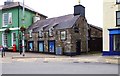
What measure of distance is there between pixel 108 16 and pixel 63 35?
271 inches

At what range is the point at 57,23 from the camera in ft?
130

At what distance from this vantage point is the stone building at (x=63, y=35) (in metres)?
36.3

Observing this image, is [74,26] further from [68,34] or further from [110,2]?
[110,2]

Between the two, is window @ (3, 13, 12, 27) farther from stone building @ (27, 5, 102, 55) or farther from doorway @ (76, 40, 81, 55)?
doorway @ (76, 40, 81, 55)

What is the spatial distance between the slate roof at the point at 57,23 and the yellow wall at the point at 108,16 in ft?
15.9

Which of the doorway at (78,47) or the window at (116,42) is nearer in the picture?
the window at (116,42)

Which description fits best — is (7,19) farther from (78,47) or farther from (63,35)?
(78,47)

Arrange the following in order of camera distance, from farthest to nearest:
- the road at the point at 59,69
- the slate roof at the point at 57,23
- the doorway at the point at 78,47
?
1. the doorway at the point at 78,47
2. the slate roof at the point at 57,23
3. the road at the point at 59,69

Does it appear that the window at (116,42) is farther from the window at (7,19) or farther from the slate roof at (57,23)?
the window at (7,19)

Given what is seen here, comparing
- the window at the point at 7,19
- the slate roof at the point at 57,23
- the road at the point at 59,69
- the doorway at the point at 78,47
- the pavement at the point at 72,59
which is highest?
the window at the point at 7,19

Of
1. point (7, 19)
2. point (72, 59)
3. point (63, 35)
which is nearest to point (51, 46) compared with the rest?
point (63, 35)

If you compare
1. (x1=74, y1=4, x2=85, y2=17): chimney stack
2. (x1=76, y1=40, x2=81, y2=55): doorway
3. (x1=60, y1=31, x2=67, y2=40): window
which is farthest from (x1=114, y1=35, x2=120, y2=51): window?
(x1=74, y1=4, x2=85, y2=17): chimney stack

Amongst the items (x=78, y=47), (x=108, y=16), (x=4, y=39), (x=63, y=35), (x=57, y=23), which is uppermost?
(x=108, y=16)

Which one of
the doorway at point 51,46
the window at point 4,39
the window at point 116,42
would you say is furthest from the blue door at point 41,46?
the window at point 116,42
